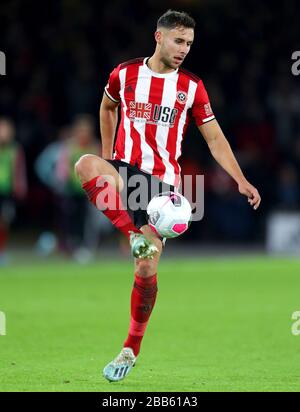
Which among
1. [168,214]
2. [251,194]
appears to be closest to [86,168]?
[168,214]

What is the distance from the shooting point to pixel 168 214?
7.20m

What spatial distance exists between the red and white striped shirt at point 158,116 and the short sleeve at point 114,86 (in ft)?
0.36

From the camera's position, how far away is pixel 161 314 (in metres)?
11.3

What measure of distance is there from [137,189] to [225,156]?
63cm

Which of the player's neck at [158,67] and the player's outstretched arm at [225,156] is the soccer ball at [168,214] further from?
the player's neck at [158,67]

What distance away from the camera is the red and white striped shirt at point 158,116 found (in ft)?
25.2

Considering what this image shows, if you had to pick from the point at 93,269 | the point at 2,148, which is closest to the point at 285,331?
the point at 93,269

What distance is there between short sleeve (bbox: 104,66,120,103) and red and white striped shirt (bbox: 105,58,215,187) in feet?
0.36

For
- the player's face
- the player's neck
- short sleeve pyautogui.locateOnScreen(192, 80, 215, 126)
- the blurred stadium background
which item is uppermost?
the player's face

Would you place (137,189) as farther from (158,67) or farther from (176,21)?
(176,21)

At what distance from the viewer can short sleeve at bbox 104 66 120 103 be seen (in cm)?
788

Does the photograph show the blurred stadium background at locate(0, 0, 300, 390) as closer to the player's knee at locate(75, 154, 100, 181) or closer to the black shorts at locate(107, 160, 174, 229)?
the black shorts at locate(107, 160, 174, 229)
